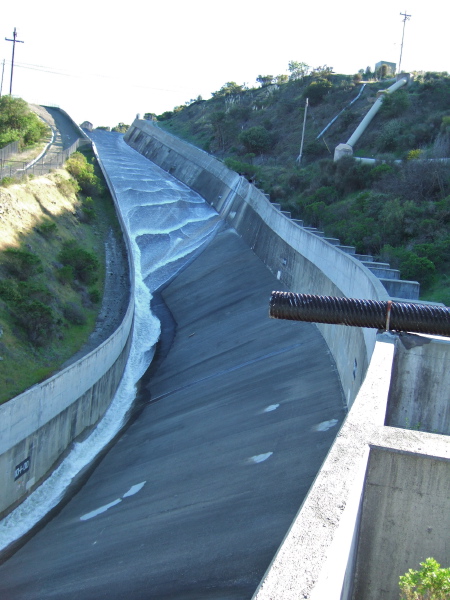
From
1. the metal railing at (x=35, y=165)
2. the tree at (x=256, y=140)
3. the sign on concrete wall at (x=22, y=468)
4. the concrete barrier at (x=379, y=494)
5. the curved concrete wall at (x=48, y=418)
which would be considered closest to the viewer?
the concrete barrier at (x=379, y=494)

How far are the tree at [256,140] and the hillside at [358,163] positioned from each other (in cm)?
11

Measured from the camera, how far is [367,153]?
2271 inches

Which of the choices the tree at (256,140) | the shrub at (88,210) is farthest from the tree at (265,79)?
the shrub at (88,210)

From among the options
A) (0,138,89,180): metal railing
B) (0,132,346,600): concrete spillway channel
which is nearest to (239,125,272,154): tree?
(0,138,89,180): metal railing

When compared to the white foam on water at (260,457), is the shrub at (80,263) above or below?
above

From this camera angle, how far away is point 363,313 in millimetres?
9922

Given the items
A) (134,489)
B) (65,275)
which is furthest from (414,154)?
(134,489)

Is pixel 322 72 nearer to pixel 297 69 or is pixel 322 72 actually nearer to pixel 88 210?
pixel 297 69

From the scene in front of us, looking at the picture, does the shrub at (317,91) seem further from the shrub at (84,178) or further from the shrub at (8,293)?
the shrub at (8,293)

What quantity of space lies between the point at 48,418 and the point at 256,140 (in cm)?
5931

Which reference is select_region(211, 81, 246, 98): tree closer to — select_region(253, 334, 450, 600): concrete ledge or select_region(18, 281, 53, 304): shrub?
select_region(18, 281, 53, 304): shrub

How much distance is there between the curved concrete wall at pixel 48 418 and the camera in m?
17.9

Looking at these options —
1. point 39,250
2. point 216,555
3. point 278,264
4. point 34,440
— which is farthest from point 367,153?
point 216,555

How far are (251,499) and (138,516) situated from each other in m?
3.06
